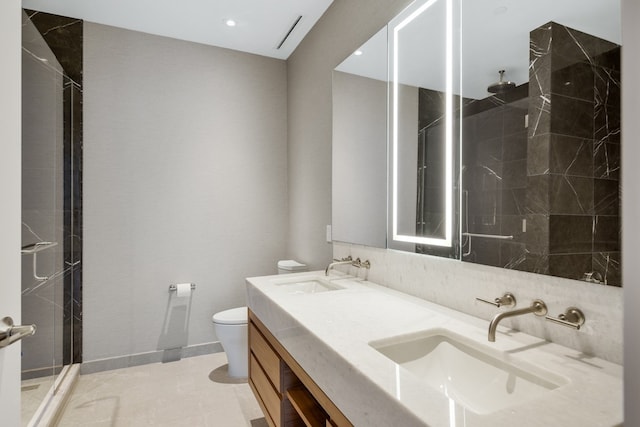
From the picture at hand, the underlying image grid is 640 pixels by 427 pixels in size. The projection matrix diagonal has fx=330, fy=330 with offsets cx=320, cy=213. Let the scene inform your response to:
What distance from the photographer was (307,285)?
6.47ft

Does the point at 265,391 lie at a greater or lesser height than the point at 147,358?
greater

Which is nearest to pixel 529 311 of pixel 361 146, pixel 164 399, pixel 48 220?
pixel 361 146

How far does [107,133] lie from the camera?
2.56m

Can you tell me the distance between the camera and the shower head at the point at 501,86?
1.12 m

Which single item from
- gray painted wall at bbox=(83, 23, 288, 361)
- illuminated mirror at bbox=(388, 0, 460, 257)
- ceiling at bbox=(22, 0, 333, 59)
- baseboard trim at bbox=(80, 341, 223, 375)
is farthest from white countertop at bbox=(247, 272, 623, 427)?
ceiling at bbox=(22, 0, 333, 59)

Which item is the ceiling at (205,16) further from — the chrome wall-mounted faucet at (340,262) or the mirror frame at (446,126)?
the chrome wall-mounted faucet at (340,262)

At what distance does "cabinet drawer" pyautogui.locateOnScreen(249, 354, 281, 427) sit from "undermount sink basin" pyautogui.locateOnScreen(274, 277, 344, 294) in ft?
1.41

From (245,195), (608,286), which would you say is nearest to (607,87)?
(608,286)

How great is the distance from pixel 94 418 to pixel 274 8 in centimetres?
291

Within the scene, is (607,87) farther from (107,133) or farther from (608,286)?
(107,133)

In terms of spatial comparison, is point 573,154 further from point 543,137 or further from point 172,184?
point 172,184

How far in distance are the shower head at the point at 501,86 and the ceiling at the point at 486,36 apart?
0.05 ft

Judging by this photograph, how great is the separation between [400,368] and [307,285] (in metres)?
1.18
